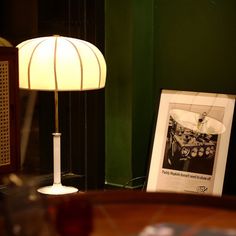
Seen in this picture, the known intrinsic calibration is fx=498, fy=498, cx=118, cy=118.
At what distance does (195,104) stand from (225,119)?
0.17m

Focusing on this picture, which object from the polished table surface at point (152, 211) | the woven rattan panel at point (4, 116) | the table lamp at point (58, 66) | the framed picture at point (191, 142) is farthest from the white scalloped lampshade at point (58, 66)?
the polished table surface at point (152, 211)

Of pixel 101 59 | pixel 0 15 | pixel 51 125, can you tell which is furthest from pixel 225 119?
pixel 0 15

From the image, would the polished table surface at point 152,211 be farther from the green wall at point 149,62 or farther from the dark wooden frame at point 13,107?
the green wall at point 149,62

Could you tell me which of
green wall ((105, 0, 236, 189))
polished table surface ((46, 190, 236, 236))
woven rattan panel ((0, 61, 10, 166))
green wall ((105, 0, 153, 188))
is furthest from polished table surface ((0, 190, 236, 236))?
green wall ((105, 0, 153, 188))

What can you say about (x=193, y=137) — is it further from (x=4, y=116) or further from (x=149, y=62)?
(x=4, y=116)

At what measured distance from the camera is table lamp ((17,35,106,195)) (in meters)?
2.23

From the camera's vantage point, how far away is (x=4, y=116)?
2176mm

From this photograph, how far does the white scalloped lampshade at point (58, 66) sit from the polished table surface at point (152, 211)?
76 centimetres

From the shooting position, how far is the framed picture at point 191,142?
2.34 m

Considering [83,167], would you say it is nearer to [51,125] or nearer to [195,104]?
[51,125]

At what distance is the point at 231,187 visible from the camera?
94.4 inches

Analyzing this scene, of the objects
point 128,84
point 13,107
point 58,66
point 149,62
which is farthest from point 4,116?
point 149,62

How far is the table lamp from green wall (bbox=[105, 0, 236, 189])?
0.47 m

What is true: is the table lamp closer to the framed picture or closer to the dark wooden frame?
the dark wooden frame
